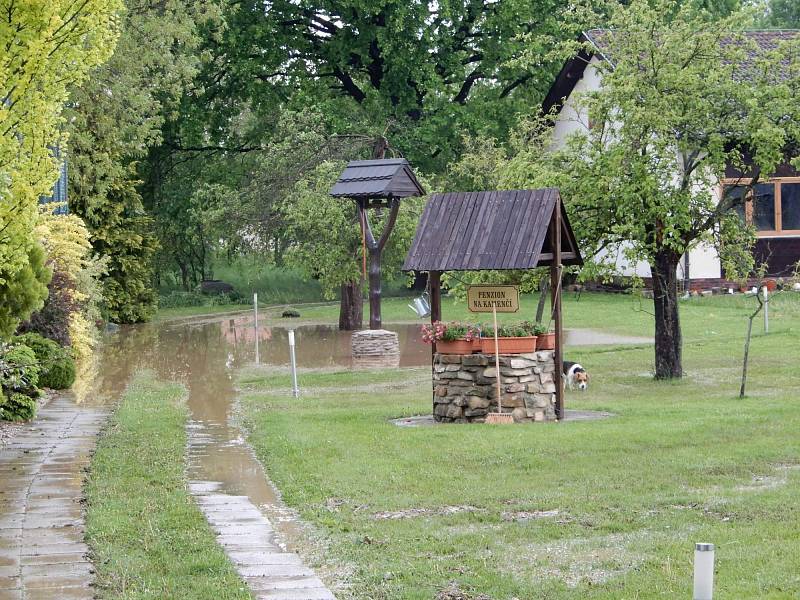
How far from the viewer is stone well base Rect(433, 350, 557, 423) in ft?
54.0

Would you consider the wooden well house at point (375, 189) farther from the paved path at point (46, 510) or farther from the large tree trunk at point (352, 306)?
the paved path at point (46, 510)

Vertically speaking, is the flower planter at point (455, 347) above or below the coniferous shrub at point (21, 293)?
below

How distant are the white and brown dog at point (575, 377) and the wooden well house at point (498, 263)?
12.1 feet

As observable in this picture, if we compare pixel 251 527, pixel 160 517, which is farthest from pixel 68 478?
pixel 251 527

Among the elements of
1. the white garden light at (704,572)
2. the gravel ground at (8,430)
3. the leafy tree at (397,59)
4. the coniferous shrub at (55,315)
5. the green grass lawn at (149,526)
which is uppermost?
the leafy tree at (397,59)

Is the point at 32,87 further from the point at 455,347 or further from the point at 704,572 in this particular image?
the point at 704,572

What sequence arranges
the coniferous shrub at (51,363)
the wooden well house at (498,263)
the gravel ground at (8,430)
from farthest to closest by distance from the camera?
the coniferous shrub at (51,363)
the wooden well house at (498,263)
the gravel ground at (8,430)

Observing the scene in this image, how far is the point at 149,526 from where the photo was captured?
401 inches

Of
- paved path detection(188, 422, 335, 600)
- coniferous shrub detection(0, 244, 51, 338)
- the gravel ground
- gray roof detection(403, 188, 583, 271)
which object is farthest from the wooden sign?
the gravel ground

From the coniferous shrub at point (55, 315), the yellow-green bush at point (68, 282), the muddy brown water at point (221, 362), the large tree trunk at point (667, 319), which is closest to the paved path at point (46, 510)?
the muddy brown water at point (221, 362)

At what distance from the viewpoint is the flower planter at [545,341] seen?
16.8m

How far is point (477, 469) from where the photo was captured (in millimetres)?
12430

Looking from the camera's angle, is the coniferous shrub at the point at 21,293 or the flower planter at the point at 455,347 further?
the flower planter at the point at 455,347

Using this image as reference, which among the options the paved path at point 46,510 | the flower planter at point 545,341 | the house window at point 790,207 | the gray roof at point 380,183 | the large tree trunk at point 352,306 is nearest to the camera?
the paved path at point 46,510
